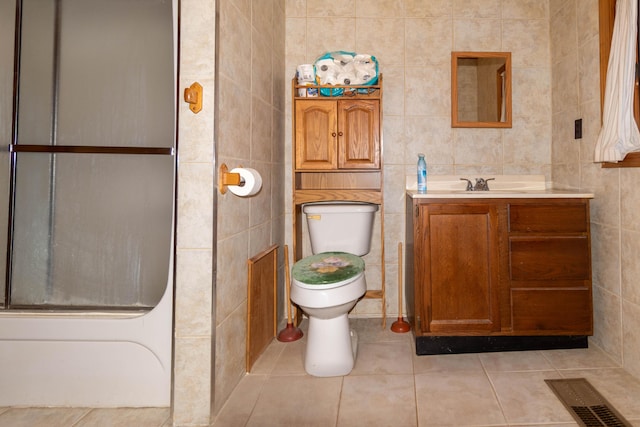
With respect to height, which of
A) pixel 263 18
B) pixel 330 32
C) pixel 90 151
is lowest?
pixel 90 151

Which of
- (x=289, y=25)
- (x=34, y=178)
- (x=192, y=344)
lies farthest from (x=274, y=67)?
(x=192, y=344)

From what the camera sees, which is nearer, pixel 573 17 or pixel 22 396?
pixel 22 396

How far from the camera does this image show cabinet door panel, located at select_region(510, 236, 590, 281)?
1.73 metres

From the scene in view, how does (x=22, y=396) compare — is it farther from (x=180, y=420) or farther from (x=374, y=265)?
(x=374, y=265)

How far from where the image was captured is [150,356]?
4.49 feet

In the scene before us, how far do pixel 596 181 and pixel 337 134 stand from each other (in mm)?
1482

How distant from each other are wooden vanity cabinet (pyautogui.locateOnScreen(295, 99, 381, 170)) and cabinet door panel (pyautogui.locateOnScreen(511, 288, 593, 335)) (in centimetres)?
110

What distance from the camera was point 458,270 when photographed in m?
1.74

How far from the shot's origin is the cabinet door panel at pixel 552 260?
68.1 inches

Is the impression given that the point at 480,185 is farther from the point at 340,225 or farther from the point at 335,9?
the point at 335,9

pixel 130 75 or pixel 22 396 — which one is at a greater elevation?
pixel 130 75

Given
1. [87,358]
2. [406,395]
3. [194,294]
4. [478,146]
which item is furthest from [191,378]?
[478,146]

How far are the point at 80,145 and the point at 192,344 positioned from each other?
0.97 m

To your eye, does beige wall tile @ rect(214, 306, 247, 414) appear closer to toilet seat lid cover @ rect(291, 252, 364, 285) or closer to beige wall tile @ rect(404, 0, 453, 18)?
toilet seat lid cover @ rect(291, 252, 364, 285)
